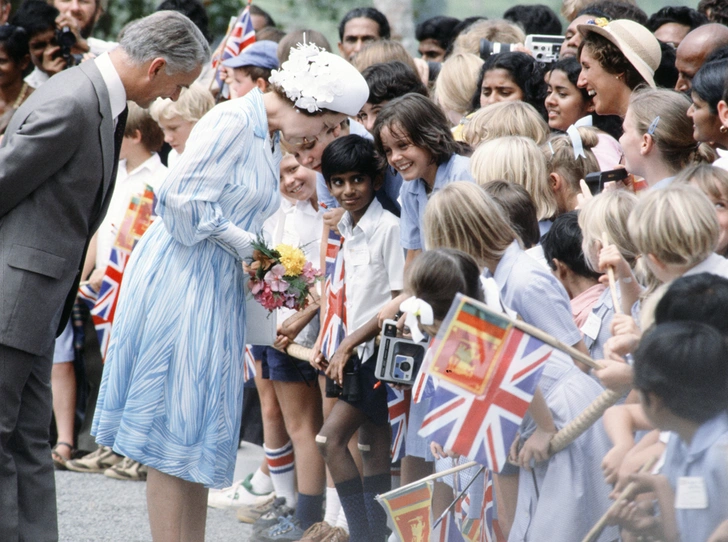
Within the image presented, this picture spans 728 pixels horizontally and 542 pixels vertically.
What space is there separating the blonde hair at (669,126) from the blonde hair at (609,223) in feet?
1.24

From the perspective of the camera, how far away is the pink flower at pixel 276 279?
146 inches

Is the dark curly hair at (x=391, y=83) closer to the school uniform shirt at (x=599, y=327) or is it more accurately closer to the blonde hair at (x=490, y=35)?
the blonde hair at (x=490, y=35)

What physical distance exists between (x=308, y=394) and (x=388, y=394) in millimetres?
654

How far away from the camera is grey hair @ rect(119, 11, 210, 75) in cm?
352

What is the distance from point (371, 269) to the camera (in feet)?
13.8

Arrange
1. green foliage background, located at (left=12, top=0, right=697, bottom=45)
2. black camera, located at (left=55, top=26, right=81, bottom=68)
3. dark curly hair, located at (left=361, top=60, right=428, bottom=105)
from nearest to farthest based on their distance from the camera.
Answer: dark curly hair, located at (left=361, top=60, right=428, bottom=105), black camera, located at (left=55, top=26, right=81, bottom=68), green foliage background, located at (left=12, top=0, right=697, bottom=45)

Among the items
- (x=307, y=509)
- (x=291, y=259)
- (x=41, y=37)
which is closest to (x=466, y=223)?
(x=291, y=259)

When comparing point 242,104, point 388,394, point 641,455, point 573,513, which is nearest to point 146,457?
point 388,394

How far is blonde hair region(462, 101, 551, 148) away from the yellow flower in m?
0.98

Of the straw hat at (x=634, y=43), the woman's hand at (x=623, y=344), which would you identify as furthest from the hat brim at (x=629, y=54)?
the woman's hand at (x=623, y=344)

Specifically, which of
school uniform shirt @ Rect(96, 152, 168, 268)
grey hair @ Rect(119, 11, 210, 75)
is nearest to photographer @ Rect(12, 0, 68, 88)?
school uniform shirt @ Rect(96, 152, 168, 268)

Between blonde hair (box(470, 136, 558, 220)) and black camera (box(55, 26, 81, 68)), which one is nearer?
blonde hair (box(470, 136, 558, 220))

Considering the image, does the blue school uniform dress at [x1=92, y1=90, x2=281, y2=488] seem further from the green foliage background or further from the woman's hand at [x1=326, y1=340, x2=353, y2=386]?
the green foliage background

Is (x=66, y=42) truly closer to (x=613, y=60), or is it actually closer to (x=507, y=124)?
(x=507, y=124)
